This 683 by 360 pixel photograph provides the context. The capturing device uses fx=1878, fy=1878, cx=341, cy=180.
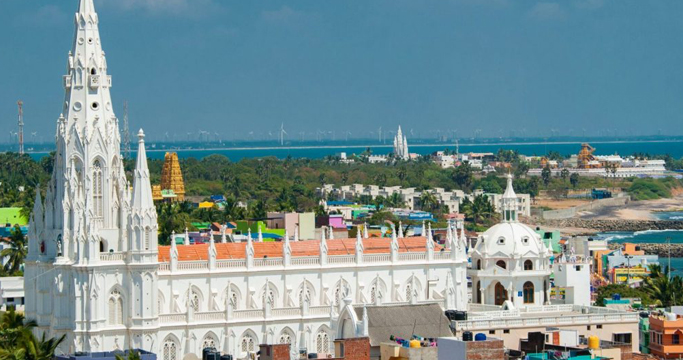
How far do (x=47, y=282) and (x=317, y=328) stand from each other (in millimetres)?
13736

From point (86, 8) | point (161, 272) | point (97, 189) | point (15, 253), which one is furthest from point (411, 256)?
point (15, 253)

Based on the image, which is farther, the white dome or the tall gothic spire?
the white dome

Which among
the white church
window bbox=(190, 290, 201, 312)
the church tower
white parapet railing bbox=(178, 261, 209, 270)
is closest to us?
the church tower

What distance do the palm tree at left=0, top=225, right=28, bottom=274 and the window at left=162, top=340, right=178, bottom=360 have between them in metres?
31.3

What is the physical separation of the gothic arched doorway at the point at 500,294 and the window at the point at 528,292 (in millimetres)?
1069

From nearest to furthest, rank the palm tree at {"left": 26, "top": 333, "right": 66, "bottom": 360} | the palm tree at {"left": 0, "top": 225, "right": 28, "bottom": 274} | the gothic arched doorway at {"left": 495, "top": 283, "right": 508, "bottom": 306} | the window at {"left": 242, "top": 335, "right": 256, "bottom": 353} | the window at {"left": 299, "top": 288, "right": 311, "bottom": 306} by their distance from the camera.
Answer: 1. the palm tree at {"left": 26, "top": 333, "right": 66, "bottom": 360}
2. the window at {"left": 242, "top": 335, "right": 256, "bottom": 353}
3. the window at {"left": 299, "top": 288, "right": 311, "bottom": 306}
4. the gothic arched doorway at {"left": 495, "top": 283, "right": 508, "bottom": 306}
5. the palm tree at {"left": 0, "top": 225, "right": 28, "bottom": 274}

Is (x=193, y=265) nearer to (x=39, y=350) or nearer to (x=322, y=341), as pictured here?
(x=322, y=341)

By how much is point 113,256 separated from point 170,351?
5.45 metres

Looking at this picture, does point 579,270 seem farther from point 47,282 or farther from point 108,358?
point 108,358

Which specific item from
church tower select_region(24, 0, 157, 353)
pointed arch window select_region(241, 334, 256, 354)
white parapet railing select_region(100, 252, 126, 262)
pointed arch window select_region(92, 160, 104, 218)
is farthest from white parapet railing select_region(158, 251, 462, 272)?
pointed arch window select_region(241, 334, 256, 354)

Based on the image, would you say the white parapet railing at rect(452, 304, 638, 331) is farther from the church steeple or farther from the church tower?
the church tower

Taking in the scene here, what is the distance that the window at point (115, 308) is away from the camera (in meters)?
87.7

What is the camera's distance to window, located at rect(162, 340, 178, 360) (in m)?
89.6

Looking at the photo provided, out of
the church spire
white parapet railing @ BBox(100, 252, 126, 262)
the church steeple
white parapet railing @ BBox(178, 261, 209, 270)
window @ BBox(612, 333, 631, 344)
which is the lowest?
window @ BBox(612, 333, 631, 344)
